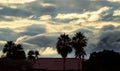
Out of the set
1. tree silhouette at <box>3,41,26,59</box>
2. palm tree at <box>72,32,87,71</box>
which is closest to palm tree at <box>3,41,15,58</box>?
tree silhouette at <box>3,41,26,59</box>

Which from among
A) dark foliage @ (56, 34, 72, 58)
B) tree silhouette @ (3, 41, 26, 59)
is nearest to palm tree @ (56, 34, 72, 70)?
dark foliage @ (56, 34, 72, 58)

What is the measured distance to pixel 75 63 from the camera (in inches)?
4909

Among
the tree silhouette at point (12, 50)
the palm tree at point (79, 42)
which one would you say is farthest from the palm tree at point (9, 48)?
the palm tree at point (79, 42)

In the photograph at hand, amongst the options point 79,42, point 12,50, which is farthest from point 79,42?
point 12,50

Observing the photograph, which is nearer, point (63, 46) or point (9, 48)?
point (63, 46)

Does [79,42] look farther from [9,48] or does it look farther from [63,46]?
[9,48]

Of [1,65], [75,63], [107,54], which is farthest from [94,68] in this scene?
[1,65]

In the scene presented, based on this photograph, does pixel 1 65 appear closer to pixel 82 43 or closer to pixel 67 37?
pixel 67 37

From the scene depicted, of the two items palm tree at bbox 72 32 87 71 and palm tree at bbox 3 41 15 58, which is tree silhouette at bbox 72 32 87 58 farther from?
palm tree at bbox 3 41 15 58

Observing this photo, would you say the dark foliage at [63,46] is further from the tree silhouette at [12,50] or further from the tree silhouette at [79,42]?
the tree silhouette at [12,50]

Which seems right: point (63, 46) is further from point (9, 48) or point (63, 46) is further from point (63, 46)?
point (9, 48)

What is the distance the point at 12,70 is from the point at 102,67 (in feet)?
161

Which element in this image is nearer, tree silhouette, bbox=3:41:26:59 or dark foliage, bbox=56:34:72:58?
dark foliage, bbox=56:34:72:58

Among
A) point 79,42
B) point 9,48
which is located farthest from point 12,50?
point 79,42
